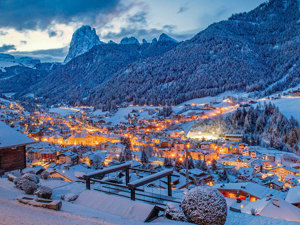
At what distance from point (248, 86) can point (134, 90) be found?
6432 centimetres

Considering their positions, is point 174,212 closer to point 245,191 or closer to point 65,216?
point 65,216

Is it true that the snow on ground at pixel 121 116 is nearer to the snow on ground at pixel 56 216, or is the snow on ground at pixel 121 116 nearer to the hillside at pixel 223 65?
the hillside at pixel 223 65

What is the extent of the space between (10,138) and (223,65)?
424 feet

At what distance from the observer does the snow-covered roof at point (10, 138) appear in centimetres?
1044

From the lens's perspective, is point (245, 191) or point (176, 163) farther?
point (176, 163)

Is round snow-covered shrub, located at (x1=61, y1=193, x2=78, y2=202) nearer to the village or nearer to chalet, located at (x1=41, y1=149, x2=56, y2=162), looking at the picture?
the village

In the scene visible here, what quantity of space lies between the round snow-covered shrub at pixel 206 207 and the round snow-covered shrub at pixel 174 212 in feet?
0.64

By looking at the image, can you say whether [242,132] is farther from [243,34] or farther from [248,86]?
[243,34]

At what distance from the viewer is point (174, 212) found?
5340mm

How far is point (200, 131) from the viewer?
2596 inches

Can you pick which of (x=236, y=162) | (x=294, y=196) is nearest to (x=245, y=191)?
(x=294, y=196)

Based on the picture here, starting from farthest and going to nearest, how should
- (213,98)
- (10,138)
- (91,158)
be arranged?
(213,98)
(91,158)
(10,138)

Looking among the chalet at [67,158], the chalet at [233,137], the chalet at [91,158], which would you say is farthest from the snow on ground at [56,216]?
the chalet at [233,137]

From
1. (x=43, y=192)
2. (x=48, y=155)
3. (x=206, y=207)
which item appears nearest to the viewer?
(x=206, y=207)
